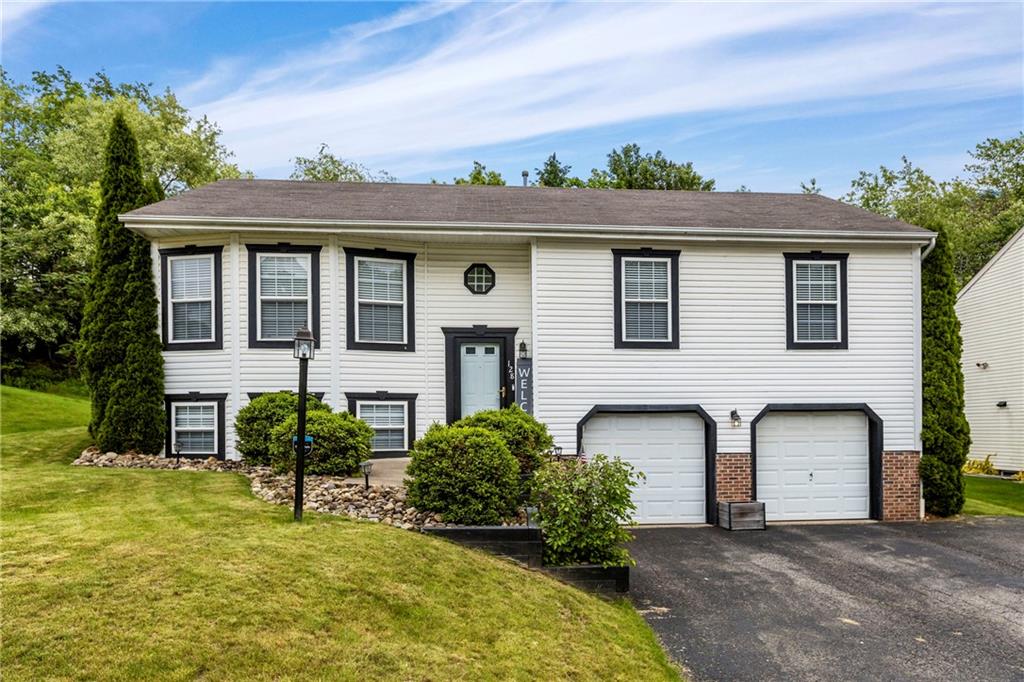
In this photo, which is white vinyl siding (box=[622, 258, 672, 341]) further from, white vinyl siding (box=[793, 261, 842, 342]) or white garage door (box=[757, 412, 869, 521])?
white garage door (box=[757, 412, 869, 521])

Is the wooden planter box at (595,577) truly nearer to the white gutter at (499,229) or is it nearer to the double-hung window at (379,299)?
the double-hung window at (379,299)

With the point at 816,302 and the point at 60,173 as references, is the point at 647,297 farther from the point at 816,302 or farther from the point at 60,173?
the point at 60,173

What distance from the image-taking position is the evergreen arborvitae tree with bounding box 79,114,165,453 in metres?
12.3

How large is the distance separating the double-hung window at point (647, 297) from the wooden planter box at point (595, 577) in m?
5.71

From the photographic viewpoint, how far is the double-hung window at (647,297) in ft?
43.0

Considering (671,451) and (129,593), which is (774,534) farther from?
(129,593)

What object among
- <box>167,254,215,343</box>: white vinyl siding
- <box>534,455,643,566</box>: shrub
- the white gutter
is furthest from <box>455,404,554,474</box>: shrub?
<box>167,254,215,343</box>: white vinyl siding

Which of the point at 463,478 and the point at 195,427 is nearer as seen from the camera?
the point at 463,478

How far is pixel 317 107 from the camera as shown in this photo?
26.0 metres

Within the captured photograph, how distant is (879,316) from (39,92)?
38900 millimetres

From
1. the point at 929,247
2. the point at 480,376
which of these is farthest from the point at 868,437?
the point at 480,376

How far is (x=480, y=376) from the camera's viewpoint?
13609 millimetres

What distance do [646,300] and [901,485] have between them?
618cm

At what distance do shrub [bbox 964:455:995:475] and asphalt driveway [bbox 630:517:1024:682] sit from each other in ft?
35.8
